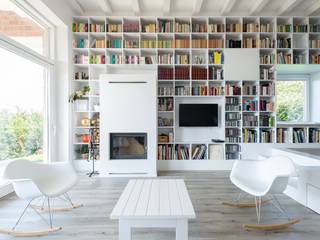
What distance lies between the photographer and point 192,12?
4.70m

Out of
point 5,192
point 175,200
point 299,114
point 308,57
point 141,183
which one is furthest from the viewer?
point 299,114

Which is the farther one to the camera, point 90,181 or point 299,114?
point 299,114

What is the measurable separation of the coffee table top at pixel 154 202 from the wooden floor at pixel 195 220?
0.42 meters

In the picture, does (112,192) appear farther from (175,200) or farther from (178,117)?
(178,117)

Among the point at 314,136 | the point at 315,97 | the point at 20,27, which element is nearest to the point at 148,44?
the point at 20,27

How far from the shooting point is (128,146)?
436 centimetres

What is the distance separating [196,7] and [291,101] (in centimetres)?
347

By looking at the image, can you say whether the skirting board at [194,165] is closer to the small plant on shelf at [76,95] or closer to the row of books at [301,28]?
the small plant on shelf at [76,95]

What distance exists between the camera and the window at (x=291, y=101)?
5469mm

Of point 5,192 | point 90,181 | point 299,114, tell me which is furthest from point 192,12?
point 5,192

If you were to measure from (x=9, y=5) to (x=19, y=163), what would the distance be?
254 cm

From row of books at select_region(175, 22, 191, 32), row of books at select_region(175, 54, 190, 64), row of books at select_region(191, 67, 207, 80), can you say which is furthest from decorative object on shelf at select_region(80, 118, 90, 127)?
row of books at select_region(175, 22, 191, 32)

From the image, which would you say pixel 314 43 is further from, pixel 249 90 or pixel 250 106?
pixel 250 106

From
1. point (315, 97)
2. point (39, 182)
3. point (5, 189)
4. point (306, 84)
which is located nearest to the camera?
point (39, 182)
